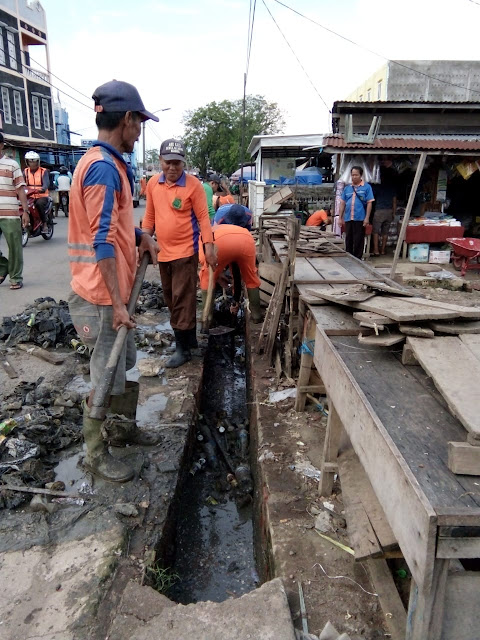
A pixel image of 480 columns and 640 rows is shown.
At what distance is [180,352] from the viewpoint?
16.0 feet

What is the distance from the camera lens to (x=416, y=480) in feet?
4.67

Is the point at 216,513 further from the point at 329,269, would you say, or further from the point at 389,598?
the point at 329,269

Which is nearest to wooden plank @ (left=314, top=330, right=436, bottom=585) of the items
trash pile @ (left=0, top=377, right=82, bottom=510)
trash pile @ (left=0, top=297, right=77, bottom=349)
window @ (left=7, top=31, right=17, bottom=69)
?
trash pile @ (left=0, top=377, right=82, bottom=510)

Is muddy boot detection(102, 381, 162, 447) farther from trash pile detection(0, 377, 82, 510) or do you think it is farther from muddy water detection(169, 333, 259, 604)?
muddy water detection(169, 333, 259, 604)

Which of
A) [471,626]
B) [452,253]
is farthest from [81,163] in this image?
Answer: [452,253]

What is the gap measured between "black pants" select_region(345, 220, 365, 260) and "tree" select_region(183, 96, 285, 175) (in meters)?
27.2

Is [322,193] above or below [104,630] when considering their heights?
above

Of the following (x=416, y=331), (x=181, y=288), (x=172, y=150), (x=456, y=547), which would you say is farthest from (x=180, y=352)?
(x=456, y=547)

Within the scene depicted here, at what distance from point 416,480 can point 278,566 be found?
1.26 metres

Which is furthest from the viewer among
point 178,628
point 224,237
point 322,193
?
point 322,193

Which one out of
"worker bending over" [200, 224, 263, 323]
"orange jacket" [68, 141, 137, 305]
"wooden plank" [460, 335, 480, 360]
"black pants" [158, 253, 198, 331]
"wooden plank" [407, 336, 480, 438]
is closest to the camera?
"wooden plank" [407, 336, 480, 438]

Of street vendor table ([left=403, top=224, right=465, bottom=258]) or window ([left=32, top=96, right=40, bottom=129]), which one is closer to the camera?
street vendor table ([left=403, top=224, right=465, bottom=258])

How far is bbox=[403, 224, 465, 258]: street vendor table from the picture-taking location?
34.5 ft

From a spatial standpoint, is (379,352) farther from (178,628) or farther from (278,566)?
(178,628)
